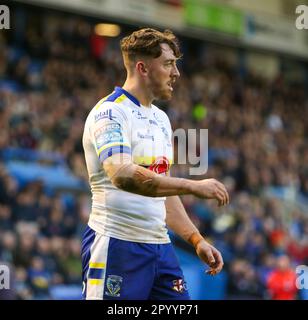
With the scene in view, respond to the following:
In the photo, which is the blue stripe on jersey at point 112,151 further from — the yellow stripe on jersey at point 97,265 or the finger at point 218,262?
the finger at point 218,262

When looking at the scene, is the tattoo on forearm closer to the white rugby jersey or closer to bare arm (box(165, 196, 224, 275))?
the white rugby jersey

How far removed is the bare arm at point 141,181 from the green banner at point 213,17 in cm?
1725

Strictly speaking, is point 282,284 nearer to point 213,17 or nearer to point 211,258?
point 213,17

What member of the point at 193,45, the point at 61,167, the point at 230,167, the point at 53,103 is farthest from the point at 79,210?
the point at 193,45

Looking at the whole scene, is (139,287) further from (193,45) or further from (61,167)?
(193,45)

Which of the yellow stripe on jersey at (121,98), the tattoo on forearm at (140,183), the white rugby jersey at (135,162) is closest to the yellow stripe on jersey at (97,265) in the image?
the white rugby jersey at (135,162)

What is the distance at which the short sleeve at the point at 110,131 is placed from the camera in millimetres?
4902

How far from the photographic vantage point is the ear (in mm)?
5340

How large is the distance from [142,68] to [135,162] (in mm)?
629

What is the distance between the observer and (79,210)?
1348 cm

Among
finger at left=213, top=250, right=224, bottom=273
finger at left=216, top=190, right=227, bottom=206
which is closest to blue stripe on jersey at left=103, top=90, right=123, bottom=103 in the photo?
finger at left=216, top=190, right=227, bottom=206

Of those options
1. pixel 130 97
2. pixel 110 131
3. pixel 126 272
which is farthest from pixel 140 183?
pixel 130 97

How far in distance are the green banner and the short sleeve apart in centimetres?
1696

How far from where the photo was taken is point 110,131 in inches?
195
